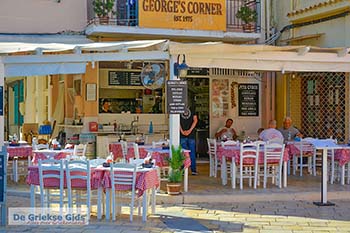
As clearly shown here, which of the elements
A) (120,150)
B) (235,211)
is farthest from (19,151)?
(235,211)

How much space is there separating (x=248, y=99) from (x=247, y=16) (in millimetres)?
2515

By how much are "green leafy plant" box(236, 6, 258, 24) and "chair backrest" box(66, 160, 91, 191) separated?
28.8 feet

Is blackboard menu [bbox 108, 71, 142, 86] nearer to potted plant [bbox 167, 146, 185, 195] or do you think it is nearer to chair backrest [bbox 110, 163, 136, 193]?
potted plant [bbox 167, 146, 185, 195]

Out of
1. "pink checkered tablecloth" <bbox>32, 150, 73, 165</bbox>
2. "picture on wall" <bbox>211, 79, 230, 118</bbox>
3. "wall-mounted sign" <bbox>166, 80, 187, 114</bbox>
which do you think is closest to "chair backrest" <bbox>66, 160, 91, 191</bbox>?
"wall-mounted sign" <bbox>166, 80, 187, 114</bbox>

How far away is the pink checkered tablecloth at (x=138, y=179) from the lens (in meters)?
8.44

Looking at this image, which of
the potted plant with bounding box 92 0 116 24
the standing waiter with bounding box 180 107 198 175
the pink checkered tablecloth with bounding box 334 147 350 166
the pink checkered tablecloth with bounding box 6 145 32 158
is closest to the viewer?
the pink checkered tablecloth with bounding box 334 147 350 166

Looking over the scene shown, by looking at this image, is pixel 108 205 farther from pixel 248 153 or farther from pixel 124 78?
pixel 124 78

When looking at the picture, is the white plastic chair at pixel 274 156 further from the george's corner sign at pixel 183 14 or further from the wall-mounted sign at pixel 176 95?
the george's corner sign at pixel 183 14

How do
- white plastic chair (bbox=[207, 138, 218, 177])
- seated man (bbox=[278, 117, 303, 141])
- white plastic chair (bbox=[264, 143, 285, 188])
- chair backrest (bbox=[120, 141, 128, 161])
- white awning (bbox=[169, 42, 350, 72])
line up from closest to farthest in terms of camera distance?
white awning (bbox=[169, 42, 350, 72])
white plastic chair (bbox=[264, 143, 285, 188])
chair backrest (bbox=[120, 141, 128, 161])
white plastic chair (bbox=[207, 138, 218, 177])
seated man (bbox=[278, 117, 303, 141])

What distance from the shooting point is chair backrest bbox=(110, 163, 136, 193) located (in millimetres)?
8531

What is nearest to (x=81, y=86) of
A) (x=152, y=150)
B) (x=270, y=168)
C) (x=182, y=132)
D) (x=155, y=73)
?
(x=155, y=73)

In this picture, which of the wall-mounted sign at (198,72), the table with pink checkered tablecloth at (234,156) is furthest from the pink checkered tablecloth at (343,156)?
the wall-mounted sign at (198,72)

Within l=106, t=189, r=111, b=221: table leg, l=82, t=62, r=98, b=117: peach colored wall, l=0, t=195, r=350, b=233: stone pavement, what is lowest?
l=0, t=195, r=350, b=233: stone pavement

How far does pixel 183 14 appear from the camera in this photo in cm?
1530
